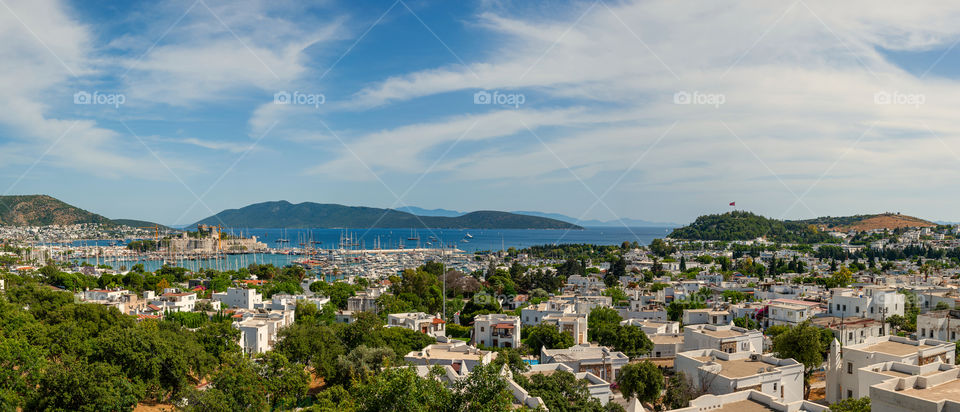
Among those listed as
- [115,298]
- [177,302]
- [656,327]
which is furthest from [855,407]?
[115,298]

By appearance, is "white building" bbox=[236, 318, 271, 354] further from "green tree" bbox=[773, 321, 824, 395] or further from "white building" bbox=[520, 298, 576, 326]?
"green tree" bbox=[773, 321, 824, 395]

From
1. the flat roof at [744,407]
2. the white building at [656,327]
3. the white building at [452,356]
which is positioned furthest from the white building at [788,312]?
the flat roof at [744,407]

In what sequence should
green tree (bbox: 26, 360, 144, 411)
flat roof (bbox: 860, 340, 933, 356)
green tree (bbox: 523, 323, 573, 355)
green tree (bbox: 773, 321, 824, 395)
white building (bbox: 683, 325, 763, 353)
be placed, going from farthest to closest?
green tree (bbox: 523, 323, 573, 355) < white building (bbox: 683, 325, 763, 353) < green tree (bbox: 773, 321, 824, 395) < flat roof (bbox: 860, 340, 933, 356) < green tree (bbox: 26, 360, 144, 411)

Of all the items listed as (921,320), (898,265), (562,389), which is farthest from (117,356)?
(898,265)

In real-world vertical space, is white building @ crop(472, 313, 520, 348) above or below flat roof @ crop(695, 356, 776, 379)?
below

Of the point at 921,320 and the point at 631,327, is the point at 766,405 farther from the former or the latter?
the point at 921,320

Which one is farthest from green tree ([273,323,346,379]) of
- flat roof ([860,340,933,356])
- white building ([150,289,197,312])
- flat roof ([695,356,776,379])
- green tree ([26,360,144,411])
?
flat roof ([860,340,933,356])

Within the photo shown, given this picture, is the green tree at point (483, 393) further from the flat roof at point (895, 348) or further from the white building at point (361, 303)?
the white building at point (361, 303)
